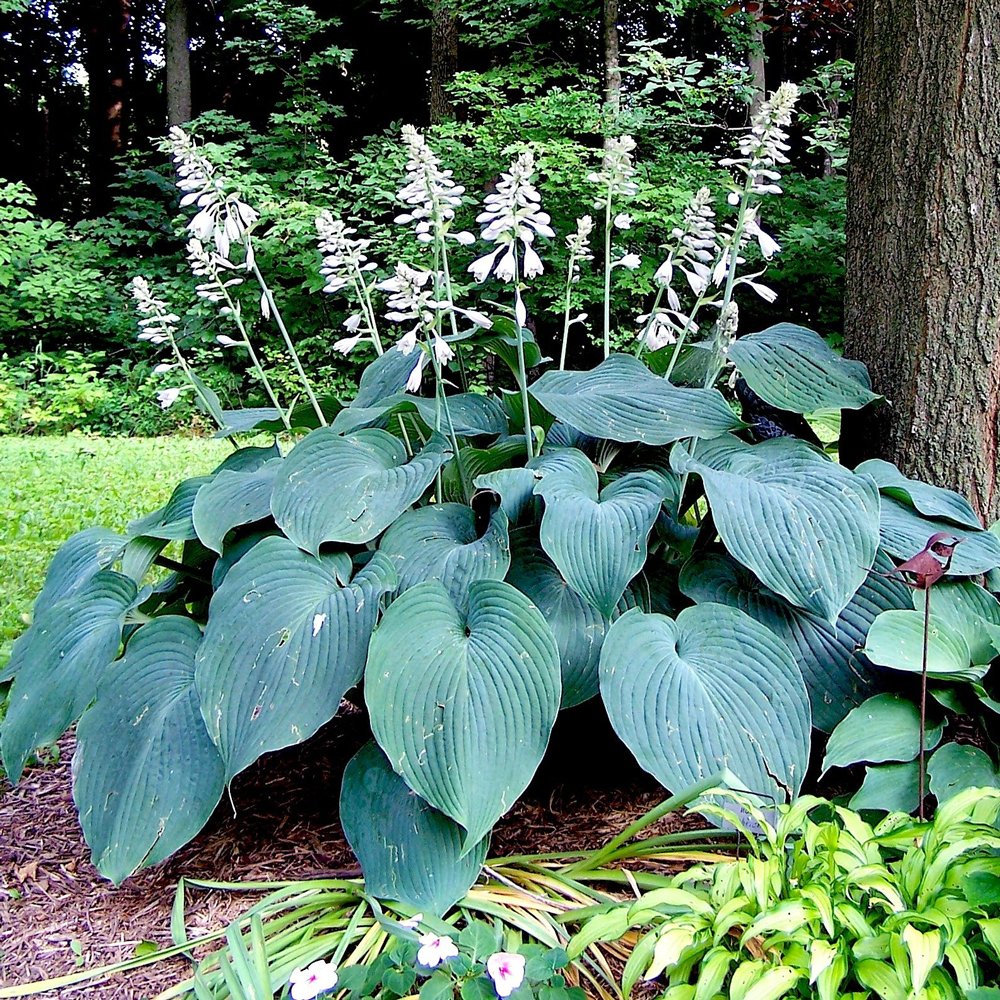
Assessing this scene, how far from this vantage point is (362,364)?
915cm

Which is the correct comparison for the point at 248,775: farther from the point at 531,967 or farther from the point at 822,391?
the point at 822,391

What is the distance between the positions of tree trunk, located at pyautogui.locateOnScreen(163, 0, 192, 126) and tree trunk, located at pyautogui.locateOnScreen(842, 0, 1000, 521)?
33.5 feet

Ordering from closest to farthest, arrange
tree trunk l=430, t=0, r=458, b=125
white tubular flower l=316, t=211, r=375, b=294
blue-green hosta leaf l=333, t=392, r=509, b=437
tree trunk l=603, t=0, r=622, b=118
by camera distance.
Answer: blue-green hosta leaf l=333, t=392, r=509, b=437 → white tubular flower l=316, t=211, r=375, b=294 → tree trunk l=603, t=0, r=622, b=118 → tree trunk l=430, t=0, r=458, b=125

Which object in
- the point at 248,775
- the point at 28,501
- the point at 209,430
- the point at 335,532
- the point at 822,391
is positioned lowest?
the point at 209,430

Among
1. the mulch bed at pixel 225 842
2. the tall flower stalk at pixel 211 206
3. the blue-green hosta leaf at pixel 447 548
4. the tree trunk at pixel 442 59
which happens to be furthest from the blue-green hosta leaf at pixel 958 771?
the tree trunk at pixel 442 59

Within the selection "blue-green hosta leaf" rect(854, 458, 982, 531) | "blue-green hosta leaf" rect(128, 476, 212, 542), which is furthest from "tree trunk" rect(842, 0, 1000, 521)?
"blue-green hosta leaf" rect(128, 476, 212, 542)

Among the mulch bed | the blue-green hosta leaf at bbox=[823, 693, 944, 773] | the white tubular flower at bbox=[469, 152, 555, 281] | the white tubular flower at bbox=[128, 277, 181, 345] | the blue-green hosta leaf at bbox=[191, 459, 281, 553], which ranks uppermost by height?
the white tubular flower at bbox=[469, 152, 555, 281]

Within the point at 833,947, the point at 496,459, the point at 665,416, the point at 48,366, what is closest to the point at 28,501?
the point at 496,459

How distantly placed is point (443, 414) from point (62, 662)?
93 centimetres

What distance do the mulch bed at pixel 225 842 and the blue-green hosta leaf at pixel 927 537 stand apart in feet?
2.27

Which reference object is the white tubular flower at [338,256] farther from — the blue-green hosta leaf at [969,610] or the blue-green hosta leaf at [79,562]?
the blue-green hosta leaf at [969,610]

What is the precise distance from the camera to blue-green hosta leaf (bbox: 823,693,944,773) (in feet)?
4.63

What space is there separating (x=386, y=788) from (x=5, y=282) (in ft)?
32.7

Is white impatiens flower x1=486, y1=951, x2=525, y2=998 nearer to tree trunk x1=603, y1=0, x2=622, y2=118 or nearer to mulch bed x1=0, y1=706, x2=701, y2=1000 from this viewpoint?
mulch bed x1=0, y1=706, x2=701, y2=1000
